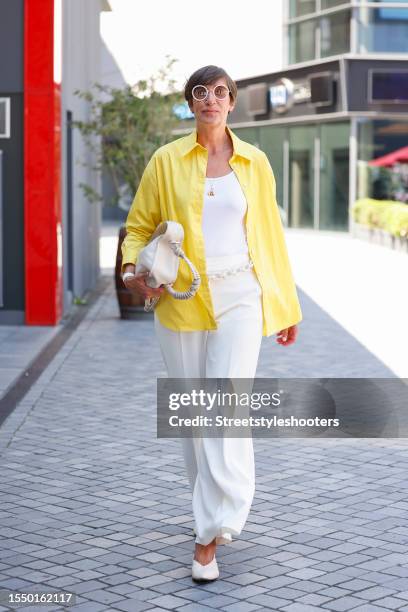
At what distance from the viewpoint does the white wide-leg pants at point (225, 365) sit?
15.4 ft

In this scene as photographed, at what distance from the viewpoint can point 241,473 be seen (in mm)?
4738

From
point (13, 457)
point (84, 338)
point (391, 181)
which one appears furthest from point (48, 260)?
point (391, 181)

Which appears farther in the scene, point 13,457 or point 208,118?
point 13,457

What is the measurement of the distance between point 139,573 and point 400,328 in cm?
823

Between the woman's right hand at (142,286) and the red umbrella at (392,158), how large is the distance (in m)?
24.4

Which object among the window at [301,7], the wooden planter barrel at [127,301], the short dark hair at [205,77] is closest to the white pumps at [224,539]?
the short dark hair at [205,77]

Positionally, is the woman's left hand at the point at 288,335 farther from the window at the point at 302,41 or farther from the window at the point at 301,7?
the window at the point at 301,7

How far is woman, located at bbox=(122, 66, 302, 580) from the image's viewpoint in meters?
4.71

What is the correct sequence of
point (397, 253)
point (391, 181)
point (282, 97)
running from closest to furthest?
1. point (397, 253)
2. point (391, 181)
3. point (282, 97)

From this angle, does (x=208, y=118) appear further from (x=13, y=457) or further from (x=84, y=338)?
(x=84, y=338)

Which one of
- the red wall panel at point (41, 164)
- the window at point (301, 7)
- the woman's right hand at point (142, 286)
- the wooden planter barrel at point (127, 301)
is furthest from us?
the window at point (301, 7)

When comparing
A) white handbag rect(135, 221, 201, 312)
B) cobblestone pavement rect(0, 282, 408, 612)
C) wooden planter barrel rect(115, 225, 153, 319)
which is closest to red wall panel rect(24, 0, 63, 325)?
wooden planter barrel rect(115, 225, 153, 319)

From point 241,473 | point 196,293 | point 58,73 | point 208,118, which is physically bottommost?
point 241,473

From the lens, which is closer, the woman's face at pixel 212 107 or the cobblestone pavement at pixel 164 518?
the cobblestone pavement at pixel 164 518
